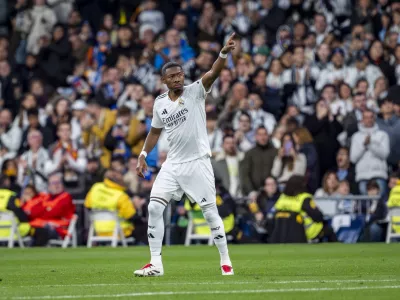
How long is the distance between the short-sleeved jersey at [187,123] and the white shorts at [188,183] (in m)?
0.10

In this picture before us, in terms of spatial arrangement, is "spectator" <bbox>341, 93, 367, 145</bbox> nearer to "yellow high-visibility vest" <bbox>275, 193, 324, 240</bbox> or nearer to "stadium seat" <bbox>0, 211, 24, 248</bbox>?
"yellow high-visibility vest" <bbox>275, 193, 324, 240</bbox>

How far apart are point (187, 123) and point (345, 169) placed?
11.5 meters

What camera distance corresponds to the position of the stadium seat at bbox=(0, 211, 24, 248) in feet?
80.0

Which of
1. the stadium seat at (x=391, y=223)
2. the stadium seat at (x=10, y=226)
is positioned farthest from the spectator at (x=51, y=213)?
the stadium seat at (x=391, y=223)

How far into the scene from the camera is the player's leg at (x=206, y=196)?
1391 centimetres

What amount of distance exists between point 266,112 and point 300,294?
1544 centimetres

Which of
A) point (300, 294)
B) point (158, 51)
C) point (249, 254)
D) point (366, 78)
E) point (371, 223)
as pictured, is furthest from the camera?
point (158, 51)

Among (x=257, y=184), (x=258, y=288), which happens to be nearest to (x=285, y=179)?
(x=257, y=184)

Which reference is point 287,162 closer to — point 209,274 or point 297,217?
point 297,217

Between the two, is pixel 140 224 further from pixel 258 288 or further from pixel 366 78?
pixel 258 288

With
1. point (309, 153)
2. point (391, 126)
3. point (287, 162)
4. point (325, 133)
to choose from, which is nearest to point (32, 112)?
point (287, 162)

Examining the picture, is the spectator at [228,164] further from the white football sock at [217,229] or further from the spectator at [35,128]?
the white football sock at [217,229]

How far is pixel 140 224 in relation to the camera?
24.7 m

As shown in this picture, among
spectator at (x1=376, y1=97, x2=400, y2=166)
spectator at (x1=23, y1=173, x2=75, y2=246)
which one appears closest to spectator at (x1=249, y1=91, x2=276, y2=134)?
spectator at (x1=376, y1=97, x2=400, y2=166)
